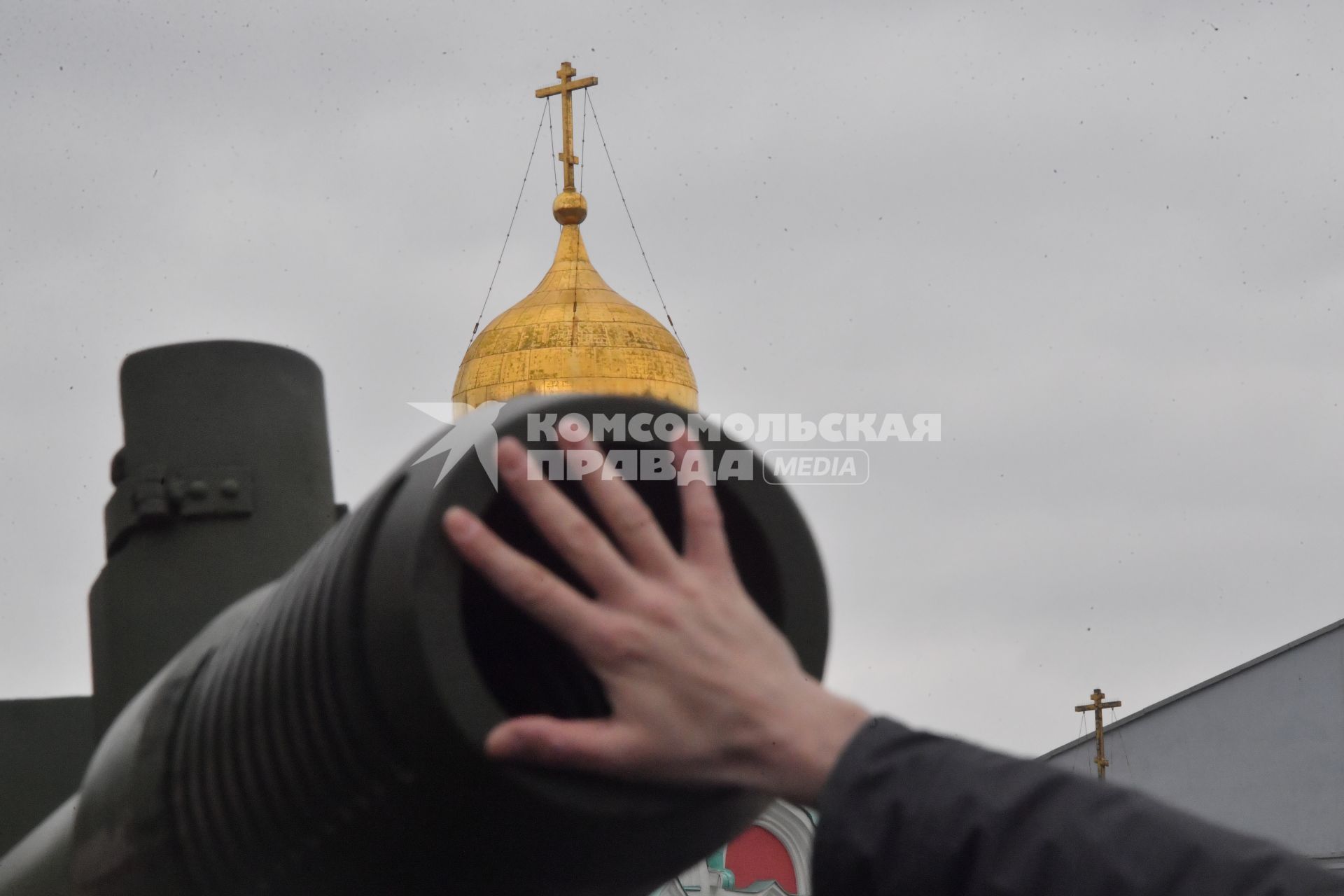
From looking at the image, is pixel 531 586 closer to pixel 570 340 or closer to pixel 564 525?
pixel 564 525

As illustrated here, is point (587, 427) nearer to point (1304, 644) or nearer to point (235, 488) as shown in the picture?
point (235, 488)

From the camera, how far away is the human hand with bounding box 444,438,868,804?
0.97 meters

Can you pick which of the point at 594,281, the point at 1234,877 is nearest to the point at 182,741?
the point at 1234,877

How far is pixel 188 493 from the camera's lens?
74.6 inches

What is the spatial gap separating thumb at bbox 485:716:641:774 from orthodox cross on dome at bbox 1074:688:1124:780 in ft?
59.4

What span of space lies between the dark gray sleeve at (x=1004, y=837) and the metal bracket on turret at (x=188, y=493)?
3.58 ft

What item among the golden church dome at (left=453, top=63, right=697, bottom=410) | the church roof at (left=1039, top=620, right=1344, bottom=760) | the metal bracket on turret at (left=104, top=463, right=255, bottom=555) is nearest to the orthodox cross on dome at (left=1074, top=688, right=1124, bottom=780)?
the church roof at (left=1039, top=620, right=1344, bottom=760)

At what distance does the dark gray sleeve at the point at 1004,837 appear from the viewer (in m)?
0.89

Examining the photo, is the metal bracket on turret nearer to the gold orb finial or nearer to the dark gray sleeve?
the dark gray sleeve

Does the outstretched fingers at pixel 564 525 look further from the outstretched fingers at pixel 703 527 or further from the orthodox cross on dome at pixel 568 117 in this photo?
the orthodox cross on dome at pixel 568 117

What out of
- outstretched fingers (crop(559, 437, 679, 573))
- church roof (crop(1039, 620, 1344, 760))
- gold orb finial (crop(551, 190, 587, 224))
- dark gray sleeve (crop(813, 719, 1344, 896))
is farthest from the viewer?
→ gold orb finial (crop(551, 190, 587, 224))

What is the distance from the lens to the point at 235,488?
6.25ft

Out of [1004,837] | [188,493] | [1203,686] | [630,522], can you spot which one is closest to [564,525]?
[630,522]

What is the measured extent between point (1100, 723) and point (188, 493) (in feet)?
59.4
